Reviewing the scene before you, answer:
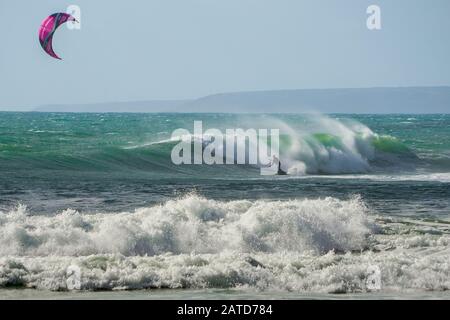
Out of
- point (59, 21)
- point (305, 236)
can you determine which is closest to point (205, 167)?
point (59, 21)

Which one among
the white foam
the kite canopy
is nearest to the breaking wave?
the white foam

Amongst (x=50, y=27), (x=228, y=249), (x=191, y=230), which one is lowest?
(x=228, y=249)

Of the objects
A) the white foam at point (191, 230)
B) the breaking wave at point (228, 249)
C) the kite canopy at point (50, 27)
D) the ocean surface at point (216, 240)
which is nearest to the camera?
the ocean surface at point (216, 240)

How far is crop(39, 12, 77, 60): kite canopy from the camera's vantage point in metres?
26.4

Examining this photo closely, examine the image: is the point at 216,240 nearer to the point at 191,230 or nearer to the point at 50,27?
the point at 191,230

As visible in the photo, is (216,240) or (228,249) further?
(216,240)

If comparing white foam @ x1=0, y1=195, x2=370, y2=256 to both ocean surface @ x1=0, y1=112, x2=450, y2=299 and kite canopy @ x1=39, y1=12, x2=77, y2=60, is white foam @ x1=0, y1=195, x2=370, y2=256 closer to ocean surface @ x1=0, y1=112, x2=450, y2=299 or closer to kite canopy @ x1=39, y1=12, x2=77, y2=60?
ocean surface @ x1=0, y1=112, x2=450, y2=299

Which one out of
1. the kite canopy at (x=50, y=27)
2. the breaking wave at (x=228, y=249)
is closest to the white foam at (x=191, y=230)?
the breaking wave at (x=228, y=249)

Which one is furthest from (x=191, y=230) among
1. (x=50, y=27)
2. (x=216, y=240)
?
(x=50, y=27)

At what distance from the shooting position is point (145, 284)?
33.2 ft

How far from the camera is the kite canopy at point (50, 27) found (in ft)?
86.5

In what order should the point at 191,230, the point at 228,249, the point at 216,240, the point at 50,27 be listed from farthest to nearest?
the point at 50,27 < the point at 191,230 < the point at 216,240 < the point at 228,249

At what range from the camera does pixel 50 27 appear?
27.0 m

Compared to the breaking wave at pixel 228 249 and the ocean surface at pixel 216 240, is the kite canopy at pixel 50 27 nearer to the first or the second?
the ocean surface at pixel 216 240
